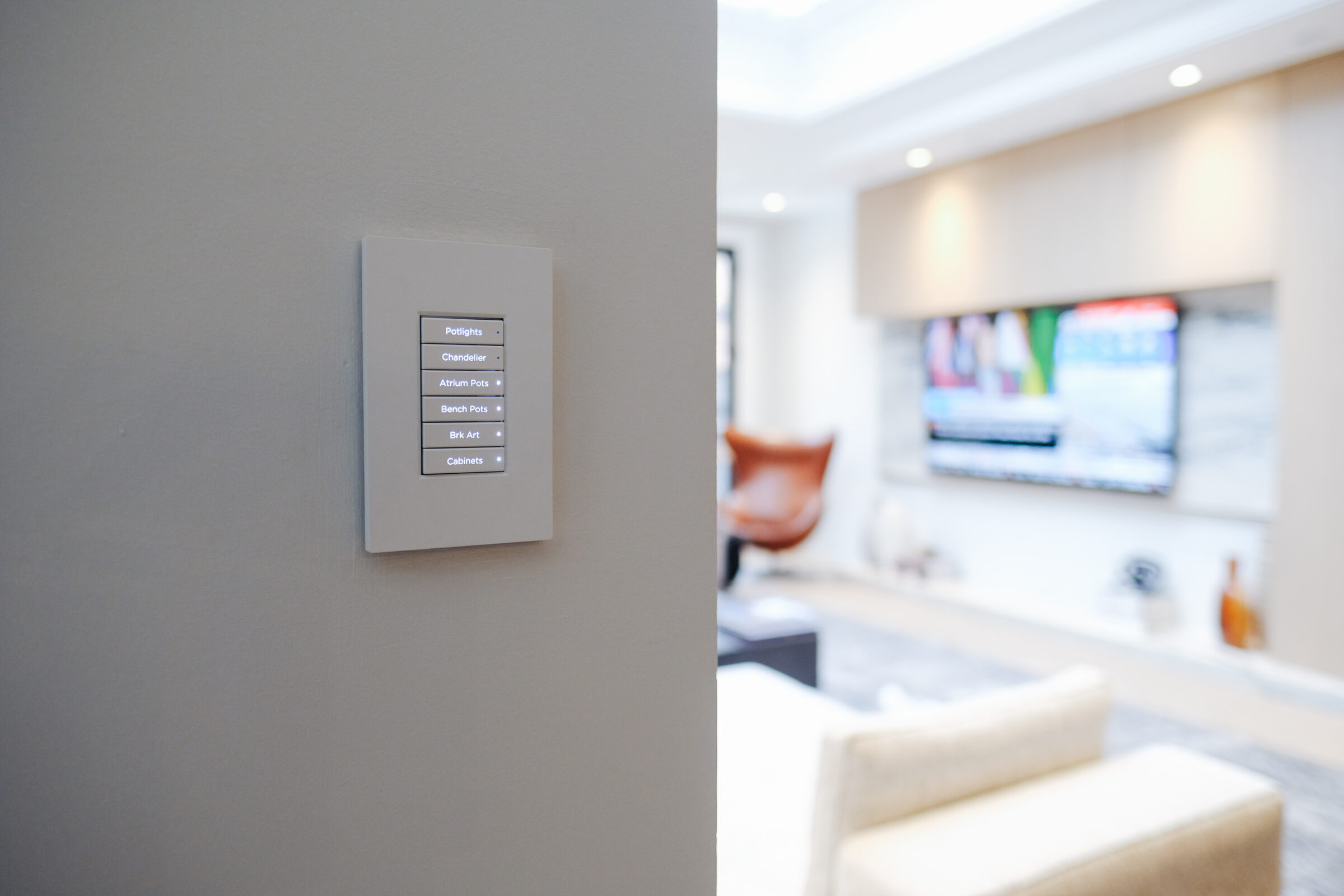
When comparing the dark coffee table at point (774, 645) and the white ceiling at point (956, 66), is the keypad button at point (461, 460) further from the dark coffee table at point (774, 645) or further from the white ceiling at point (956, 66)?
the white ceiling at point (956, 66)

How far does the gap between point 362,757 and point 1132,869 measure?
1.23 metres

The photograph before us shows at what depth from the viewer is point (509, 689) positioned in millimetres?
515

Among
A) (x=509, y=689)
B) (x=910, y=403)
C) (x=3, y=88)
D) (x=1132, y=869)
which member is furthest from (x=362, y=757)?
(x=910, y=403)

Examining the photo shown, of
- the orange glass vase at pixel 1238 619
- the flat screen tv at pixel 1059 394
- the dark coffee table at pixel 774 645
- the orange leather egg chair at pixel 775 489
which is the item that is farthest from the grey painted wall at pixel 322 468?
the orange leather egg chair at pixel 775 489

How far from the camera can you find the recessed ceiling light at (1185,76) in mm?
3211

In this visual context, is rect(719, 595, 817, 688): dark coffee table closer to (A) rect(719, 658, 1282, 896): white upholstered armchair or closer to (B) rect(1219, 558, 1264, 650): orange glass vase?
(A) rect(719, 658, 1282, 896): white upholstered armchair

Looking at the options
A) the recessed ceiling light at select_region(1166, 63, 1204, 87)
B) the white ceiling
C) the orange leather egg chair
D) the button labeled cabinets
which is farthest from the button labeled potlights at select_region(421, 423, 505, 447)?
the orange leather egg chair

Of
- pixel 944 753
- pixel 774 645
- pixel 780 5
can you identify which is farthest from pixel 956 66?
pixel 944 753

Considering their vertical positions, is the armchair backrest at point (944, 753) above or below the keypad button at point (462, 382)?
below

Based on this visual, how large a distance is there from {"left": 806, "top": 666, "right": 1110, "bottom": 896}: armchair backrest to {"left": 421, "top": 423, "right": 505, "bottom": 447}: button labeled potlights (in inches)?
37.8

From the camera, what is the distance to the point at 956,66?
11.5 ft

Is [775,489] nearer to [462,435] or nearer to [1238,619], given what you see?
[1238,619]

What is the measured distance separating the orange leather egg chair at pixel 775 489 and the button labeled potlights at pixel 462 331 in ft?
15.8

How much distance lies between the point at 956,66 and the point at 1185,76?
2.82 feet
